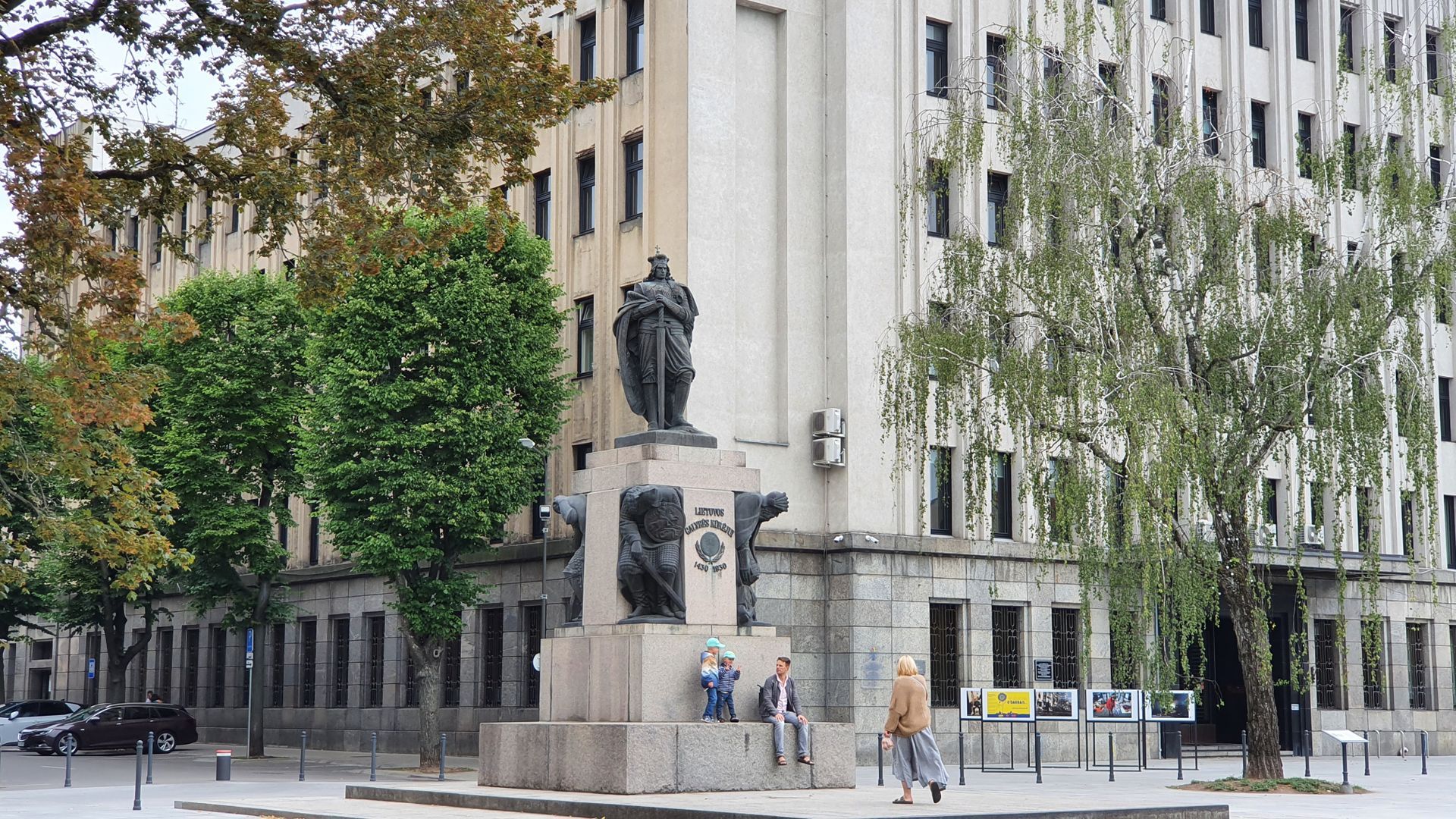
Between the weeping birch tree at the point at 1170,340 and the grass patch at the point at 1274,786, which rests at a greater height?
the weeping birch tree at the point at 1170,340

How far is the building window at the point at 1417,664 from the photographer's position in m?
45.2

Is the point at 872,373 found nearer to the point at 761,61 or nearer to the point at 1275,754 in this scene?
the point at 761,61

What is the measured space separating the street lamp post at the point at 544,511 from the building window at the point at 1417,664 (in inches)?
910

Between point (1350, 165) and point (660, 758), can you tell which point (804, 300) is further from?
point (660, 758)

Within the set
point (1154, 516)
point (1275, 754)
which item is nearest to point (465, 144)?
point (1154, 516)

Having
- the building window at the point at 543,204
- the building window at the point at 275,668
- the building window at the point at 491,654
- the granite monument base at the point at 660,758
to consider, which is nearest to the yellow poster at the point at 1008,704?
the granite monument base at the point at 660,758

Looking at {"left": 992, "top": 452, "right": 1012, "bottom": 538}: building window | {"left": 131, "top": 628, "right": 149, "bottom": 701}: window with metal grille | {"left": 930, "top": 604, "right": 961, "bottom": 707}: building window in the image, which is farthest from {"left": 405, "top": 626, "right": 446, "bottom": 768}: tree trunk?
{"left": 131, "top": 628, "right": 149, "bottom": 701}: window with metal grille

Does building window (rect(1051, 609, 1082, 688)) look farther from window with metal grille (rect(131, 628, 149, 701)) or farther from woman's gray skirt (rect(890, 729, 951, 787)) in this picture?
window with metal grille (rect(131, 628, 149, 701))

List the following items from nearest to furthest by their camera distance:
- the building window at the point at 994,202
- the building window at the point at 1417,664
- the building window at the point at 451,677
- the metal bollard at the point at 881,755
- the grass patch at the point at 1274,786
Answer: the metal bollard at the point at 881,755
the grass patch at the point at 1274,786
the building window at the point at 994,202
the building window at the point at 451,677
the building window at the point at 1417,664

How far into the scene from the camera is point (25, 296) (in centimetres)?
1384

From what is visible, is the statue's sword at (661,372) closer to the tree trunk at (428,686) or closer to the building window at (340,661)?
the tree trunk at (428,686)

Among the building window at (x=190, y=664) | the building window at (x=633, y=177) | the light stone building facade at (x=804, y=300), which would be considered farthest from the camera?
the building window at (x=190, y=664)

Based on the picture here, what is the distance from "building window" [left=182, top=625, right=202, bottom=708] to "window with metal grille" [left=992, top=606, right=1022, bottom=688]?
93.8ft

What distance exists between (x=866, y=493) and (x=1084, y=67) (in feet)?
39.1
